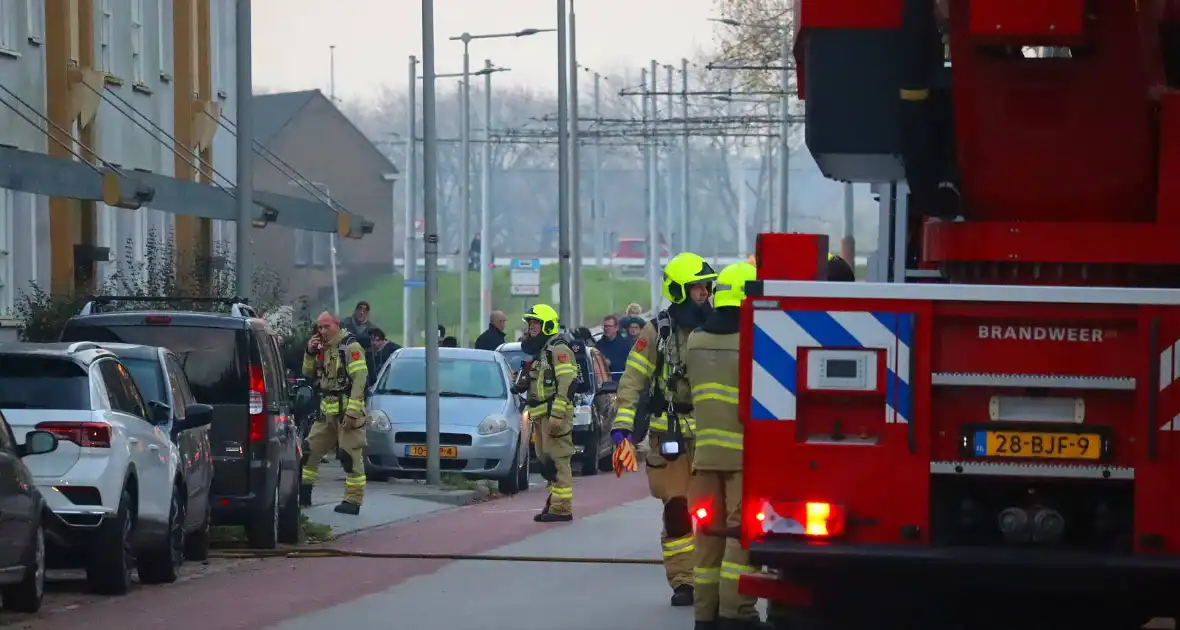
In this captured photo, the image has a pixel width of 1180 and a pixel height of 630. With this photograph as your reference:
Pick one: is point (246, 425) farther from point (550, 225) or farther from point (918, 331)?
point (550, 225)

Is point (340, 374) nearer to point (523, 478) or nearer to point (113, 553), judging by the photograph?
point (523, 478)

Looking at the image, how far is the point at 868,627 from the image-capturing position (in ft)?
28.5

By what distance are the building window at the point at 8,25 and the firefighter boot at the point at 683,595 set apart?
1425 centimetres

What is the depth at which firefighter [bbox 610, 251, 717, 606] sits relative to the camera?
11.9 meters

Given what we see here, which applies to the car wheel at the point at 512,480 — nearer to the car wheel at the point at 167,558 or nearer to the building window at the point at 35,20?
the building window at the point at 35,20

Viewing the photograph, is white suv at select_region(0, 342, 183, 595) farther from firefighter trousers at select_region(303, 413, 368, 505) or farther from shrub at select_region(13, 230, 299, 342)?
shrub at select_region(13, 230, 299, 342)

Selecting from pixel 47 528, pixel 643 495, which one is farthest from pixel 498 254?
pixel 47 528

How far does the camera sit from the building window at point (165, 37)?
32281mm

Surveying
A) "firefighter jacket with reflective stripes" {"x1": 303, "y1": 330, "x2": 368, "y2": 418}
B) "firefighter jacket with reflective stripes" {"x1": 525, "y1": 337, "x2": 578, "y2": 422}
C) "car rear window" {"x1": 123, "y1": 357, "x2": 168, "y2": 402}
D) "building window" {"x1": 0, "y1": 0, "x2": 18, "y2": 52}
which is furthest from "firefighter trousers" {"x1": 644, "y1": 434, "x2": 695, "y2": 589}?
"building window" {"x1": 0, "y1": 0, "x2": 18, "y2": 52}

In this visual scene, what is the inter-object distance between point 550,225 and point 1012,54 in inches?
5299

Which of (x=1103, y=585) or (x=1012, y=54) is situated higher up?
(x=1012, y=54)

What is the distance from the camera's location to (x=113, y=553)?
1325 centimetres

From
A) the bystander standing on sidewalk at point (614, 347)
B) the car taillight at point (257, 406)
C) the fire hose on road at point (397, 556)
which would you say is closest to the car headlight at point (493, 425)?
the bystander standing on sidewalk at point (614, 347)

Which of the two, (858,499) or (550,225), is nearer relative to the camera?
(858,499)
